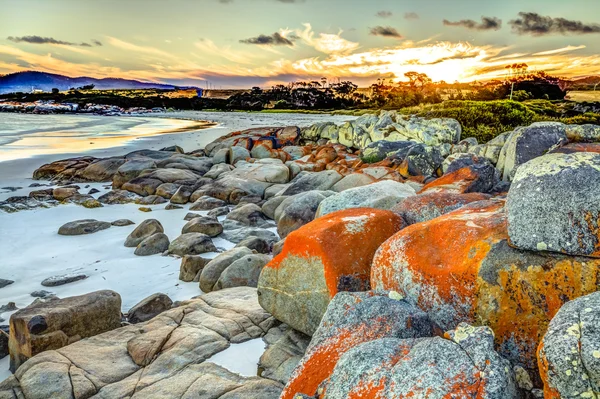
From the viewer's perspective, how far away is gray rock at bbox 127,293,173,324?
614 cm

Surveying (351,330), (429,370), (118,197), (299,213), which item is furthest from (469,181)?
(118,197)

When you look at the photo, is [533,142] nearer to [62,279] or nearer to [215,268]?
[215,268]

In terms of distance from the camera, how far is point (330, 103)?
90375 mm

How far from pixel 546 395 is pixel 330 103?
90.8 meters

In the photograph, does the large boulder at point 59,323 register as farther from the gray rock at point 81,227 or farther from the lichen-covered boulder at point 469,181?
the lichen-covered boulder at point 469,181

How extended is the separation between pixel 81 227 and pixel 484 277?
9.51 m

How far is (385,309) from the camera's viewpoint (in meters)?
3.46

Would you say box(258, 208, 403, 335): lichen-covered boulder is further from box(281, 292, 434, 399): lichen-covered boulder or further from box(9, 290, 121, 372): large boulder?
box(9, 290, 121, 372): large boulder

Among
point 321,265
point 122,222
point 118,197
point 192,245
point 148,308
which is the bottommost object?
point 148,308

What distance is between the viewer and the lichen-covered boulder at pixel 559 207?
10.0 ft

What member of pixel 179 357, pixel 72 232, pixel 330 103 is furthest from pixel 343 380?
pixel 330 103

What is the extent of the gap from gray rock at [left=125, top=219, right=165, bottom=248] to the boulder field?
0.20m

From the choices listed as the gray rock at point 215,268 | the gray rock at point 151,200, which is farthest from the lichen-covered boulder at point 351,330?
the gray rock at point 151,200

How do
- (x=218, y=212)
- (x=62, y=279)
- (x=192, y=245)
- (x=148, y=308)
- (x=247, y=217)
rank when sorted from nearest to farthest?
1. (x=148, y=308)
2. (x=62, y=279)
3. (x=192, y=245)
4. (x=247, y=217)
5. (x=218, y=212)
